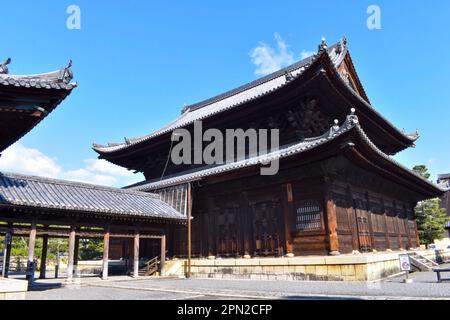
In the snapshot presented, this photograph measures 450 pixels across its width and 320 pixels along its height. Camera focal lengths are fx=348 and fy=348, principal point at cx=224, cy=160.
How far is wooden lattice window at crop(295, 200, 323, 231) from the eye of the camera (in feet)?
48.1

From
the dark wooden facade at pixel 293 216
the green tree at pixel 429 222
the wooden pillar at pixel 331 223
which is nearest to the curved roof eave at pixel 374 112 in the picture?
the dark wooden facade at pixel 293 216

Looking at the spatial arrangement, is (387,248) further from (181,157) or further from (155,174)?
(155,174)

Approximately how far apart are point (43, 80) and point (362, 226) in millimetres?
14396

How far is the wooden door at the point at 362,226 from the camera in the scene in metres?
15.8

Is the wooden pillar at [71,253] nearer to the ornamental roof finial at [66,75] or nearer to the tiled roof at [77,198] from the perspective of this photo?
the tiled roof at [77,198]

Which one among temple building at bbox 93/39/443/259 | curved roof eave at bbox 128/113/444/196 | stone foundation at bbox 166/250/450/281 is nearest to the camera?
stone foundation at bbox 166/250/450/281

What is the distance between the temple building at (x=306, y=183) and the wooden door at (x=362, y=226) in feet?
0.17

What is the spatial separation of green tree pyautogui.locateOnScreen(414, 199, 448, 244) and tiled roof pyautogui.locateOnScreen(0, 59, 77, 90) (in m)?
32.4

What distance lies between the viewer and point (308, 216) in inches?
590

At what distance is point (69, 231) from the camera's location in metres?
14.8

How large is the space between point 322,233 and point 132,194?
1037 centimetres

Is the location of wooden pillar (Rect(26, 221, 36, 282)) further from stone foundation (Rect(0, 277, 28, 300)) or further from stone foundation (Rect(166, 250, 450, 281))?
stone foundation (Rect(166, 250, 450, 281))

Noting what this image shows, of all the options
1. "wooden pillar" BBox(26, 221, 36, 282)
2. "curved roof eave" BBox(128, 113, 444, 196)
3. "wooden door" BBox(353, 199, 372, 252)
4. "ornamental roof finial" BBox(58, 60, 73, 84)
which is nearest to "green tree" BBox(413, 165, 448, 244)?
"curved roof eave" BBox(128, 113, 444, 196)

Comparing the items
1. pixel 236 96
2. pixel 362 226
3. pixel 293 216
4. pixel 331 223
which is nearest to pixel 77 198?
pixel 293 216
